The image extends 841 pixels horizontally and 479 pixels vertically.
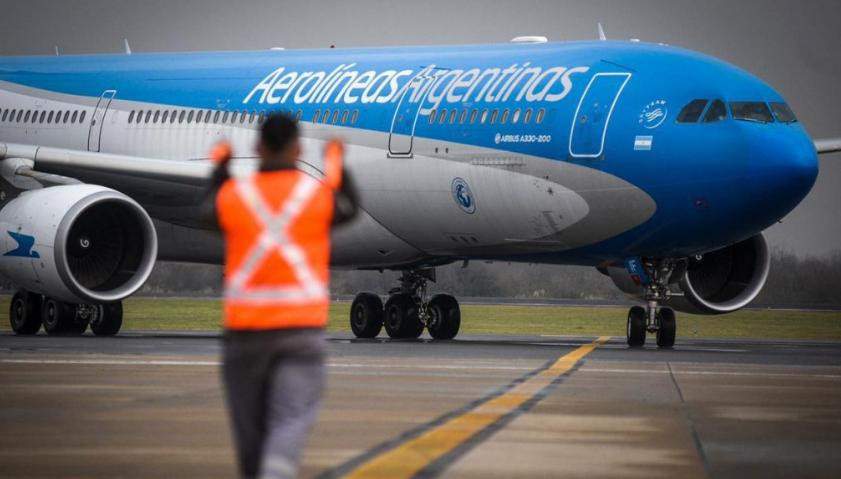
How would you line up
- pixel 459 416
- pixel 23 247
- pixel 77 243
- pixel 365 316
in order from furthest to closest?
pixel 365 316 → pixel 77 243 → pixel 23 247 → pixel 459 416

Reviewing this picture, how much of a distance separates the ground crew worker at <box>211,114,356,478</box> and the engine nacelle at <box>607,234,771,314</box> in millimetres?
16637

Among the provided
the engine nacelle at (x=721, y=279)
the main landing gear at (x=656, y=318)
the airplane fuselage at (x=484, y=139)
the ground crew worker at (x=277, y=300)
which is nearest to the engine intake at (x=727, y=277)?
the engine nacelle at (x=721, y=279)

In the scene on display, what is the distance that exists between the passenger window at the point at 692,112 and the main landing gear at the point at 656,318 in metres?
2.15

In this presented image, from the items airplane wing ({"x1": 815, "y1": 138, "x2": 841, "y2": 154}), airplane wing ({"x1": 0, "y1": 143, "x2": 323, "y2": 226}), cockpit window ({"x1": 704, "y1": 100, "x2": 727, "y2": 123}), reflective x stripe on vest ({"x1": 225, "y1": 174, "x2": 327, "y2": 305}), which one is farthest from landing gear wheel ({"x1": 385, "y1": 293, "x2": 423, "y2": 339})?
reflective x stripe on vest ({"x1": 225, "y1": 174, "x2": 327, "y2": 305})

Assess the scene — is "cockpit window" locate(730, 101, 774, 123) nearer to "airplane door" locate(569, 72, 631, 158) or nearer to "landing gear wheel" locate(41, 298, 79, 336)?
"airplane door" locate(569, 72, 631, 158)

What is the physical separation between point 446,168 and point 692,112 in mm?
3434

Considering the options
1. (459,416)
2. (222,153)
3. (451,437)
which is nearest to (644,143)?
(459,416)

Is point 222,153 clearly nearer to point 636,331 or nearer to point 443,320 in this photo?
point 636,331

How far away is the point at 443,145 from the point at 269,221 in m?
15.6

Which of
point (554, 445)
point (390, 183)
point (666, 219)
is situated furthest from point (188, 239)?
point (554, 445)

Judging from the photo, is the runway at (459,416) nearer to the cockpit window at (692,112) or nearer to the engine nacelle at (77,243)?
the engine nacelle at (77,243)

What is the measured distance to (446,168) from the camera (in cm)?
2280

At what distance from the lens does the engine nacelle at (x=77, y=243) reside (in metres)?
21.9

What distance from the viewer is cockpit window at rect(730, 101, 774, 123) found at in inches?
827
